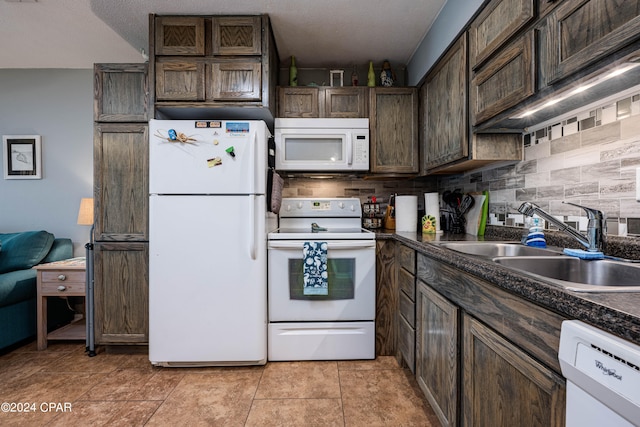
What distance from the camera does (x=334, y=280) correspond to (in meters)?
2.13

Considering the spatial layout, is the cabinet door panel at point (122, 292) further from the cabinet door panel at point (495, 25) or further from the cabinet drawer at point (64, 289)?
the cabinet door panel at point (495, 25)

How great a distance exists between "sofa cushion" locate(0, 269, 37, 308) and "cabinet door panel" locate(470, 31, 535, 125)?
3324mm

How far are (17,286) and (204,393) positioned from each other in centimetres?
176

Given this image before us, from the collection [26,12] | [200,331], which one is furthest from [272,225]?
[26,12]

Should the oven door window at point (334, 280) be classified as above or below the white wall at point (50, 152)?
below

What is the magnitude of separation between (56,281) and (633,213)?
3395mm

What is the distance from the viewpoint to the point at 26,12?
2.15 m

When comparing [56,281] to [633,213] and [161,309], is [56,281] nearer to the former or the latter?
[161,309]

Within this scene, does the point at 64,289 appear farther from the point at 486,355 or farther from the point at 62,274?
the point at 486,355

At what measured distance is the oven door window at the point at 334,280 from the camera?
2119mm

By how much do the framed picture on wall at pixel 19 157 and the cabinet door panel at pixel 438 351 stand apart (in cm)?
360

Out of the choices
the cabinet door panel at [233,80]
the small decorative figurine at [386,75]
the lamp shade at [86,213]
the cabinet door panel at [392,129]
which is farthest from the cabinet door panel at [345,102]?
the lamp shade at [86,213]

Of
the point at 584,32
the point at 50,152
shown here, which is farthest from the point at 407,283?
the point at 50,152

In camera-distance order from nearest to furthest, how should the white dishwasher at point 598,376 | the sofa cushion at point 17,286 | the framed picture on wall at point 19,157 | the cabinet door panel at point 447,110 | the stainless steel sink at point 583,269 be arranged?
the white dishwasher at point 598,376 < the stainless steel sink at point 583,269 < the cabinet door panel at point 447,110 < the sofa cushion at point 17,286 < the framed picture on wall at point 19,157
